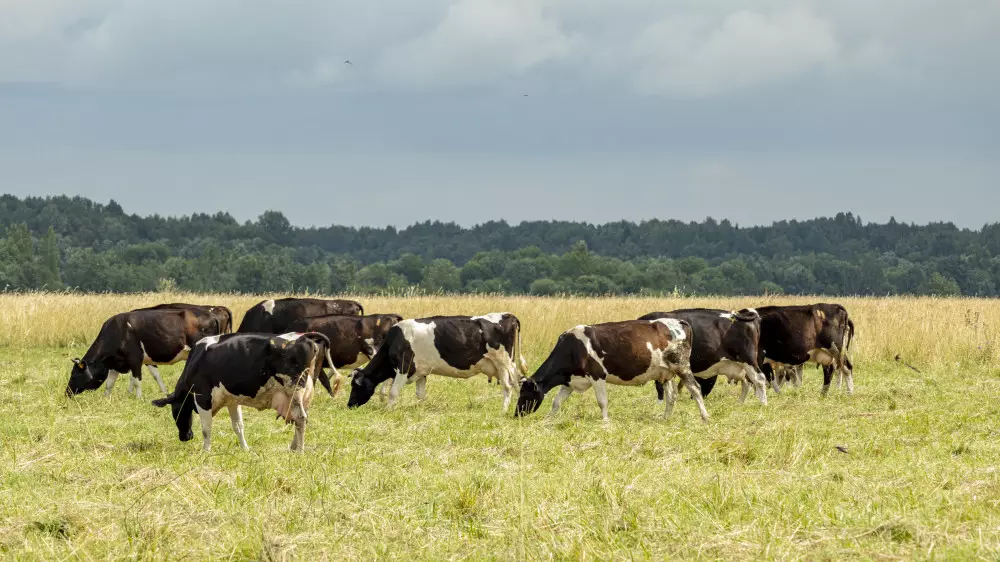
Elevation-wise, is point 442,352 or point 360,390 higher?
point 442,352

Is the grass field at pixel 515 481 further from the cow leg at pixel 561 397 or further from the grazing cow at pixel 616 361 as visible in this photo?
the grazing cow at pixel 616 361

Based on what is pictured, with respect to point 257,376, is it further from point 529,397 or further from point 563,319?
point 563,319

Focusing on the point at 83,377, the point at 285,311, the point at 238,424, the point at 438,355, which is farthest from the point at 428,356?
the point at 285,311

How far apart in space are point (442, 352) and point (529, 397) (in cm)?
208

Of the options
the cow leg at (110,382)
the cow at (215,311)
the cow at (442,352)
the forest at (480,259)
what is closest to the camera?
the cow at (442,352)

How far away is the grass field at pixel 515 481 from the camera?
6.36 m

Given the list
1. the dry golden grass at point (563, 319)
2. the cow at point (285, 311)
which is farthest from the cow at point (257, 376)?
the dry golden grass at point (563, 319)

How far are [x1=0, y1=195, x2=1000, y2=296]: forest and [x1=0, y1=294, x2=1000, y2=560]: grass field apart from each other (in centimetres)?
3528

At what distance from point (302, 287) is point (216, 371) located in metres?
79.3

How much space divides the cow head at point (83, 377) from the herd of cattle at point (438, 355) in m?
0.02

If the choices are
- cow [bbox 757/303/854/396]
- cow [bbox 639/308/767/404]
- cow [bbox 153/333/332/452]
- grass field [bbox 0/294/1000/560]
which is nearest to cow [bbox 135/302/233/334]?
grass field [bbox 0/294/1000/560]

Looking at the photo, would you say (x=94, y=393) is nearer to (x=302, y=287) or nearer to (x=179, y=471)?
(x=179, y=471)

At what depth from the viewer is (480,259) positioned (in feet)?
356

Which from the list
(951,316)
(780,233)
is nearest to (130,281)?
(951,316)
